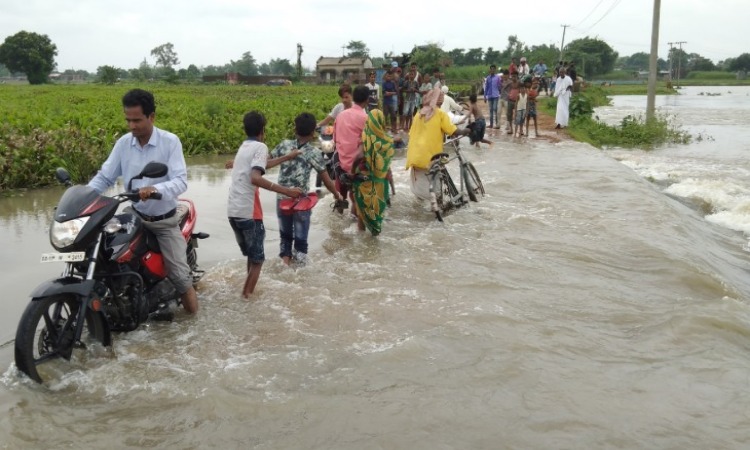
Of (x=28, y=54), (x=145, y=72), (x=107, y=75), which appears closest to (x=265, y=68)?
(x=145, y=72)

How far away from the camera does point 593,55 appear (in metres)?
88.0

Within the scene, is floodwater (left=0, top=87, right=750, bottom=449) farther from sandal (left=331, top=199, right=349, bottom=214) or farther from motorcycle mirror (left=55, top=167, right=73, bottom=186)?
motorcycle mirror (left=55, top=167, right=73, bottom=186)

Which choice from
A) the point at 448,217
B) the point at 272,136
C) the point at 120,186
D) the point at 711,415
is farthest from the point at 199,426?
the point at 272,136

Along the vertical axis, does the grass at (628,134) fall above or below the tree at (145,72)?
below

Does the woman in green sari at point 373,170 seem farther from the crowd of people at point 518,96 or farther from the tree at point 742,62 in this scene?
the tree at point 742,62

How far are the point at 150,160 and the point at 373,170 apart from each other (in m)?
3.47

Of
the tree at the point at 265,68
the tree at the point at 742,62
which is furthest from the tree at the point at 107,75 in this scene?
the tree at the point at 742,62

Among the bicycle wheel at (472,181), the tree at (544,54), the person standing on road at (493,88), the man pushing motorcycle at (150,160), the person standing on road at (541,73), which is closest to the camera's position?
the man pushing motorcycle at (150,160)

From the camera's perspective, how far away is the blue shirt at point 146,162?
4754 millimetres

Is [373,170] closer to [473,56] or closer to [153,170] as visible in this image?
[153,170]

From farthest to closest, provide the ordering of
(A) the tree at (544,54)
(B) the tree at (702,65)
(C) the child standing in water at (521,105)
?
(B) the tree at (702,65), (A) the tree at (544,54), (C) the child standing in water at (521,105)

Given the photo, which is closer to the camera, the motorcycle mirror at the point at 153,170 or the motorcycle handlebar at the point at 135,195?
the motorcycle mirror at the point at 153,170

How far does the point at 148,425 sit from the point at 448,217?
6.29 meters

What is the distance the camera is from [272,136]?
1670 centimetres
